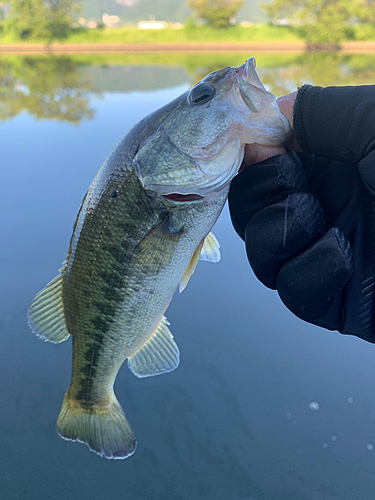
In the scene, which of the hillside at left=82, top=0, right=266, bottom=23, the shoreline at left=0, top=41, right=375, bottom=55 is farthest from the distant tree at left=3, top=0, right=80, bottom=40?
the hillside at left=82, top=0, right=266, bottom=23

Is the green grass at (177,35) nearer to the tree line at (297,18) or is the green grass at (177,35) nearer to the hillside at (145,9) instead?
the tree line at (297,18)

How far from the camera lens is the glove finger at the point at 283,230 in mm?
1164

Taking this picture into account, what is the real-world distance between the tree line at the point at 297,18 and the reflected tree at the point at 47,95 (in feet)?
74.1

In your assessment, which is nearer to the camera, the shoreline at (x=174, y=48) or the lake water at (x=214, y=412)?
the lake water at (x=214, y=412)

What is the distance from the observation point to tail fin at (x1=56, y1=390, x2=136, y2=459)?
5.12ft

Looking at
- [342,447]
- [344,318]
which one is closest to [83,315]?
[344,318]

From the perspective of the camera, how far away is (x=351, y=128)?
3.57 ft

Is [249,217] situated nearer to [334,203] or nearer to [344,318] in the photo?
[334,203]

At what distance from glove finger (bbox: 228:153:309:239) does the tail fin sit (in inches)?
46.9

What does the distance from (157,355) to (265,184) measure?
3.40 ft

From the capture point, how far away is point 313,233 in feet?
3.90

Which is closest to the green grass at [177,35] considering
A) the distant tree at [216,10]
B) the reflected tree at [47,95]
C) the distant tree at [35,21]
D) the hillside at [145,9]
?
the distant tree at [35,21]

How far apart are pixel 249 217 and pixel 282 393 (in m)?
1.55

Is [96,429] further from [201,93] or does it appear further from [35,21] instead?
[35,21]
